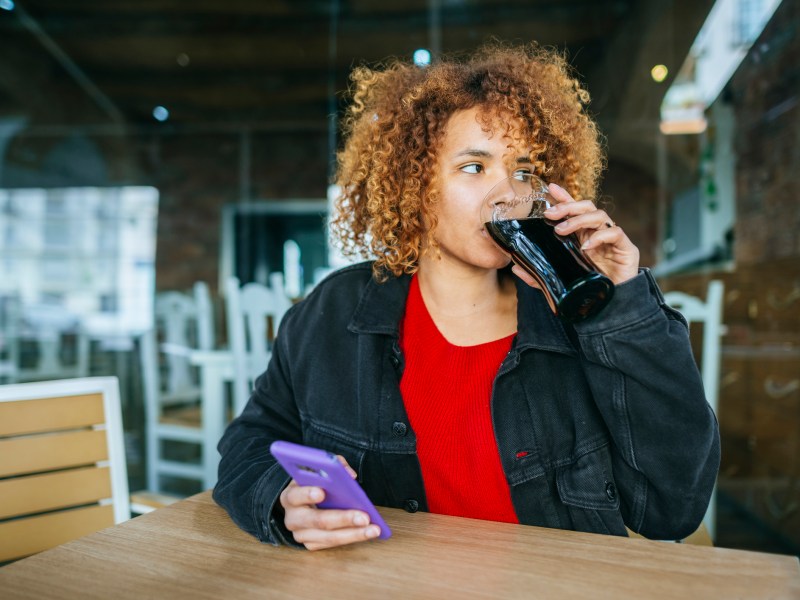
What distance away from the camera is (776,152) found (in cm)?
278

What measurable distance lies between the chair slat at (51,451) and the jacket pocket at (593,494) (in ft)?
2.65

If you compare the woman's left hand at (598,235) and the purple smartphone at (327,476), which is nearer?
the purple smartphone at (327,476)

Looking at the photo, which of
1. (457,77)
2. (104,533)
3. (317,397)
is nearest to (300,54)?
(457,77)

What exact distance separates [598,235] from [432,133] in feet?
1.57

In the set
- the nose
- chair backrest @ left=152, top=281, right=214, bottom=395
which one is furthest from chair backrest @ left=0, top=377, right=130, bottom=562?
chair backrest @ left=152, top=281, right=214, bottom=395

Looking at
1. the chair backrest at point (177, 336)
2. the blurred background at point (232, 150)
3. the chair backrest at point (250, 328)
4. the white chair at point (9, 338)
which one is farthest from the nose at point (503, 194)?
the white chair at point (9, 338)

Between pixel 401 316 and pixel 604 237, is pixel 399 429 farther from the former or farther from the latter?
pixel 604 237

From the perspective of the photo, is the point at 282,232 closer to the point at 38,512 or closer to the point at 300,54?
the point at 300,54

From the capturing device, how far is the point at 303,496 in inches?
29.0

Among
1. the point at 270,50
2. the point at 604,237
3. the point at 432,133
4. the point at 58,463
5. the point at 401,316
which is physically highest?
the point at 270,50

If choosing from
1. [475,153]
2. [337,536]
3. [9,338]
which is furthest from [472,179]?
[9,338]

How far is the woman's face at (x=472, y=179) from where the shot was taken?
42.9 inches

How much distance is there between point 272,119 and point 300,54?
23.1 inches

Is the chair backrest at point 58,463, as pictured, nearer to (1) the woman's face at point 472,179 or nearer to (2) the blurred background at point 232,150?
(1) the woman's face at point 472,179
